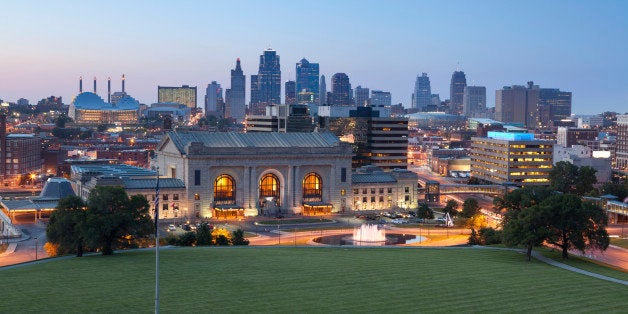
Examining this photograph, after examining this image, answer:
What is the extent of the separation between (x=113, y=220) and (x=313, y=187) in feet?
233

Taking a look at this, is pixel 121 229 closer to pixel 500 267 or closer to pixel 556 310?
pixel 500 267

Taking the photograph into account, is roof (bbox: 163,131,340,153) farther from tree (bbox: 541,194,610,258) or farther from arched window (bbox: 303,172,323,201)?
tree (bbox: 541,194,610,258)

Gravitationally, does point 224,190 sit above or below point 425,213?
above

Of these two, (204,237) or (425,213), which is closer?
(204,237)

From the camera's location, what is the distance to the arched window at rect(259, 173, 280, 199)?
5640 inches

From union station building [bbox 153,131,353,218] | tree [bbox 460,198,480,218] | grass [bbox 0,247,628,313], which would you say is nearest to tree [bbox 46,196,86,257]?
grass [bbox 0,247,628,313]

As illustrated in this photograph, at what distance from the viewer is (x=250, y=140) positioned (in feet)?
476

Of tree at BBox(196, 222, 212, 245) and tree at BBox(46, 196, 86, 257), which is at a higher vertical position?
tree at BBox(46, 196, 86, 257)

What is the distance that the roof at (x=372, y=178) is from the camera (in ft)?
495

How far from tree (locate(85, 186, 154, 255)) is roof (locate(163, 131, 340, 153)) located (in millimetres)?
55376

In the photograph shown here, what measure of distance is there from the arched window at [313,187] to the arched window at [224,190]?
46.6ft

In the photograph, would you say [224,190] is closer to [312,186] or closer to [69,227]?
[312,186]

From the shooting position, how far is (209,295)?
5666cm

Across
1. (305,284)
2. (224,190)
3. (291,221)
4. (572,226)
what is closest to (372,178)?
(291,221)
